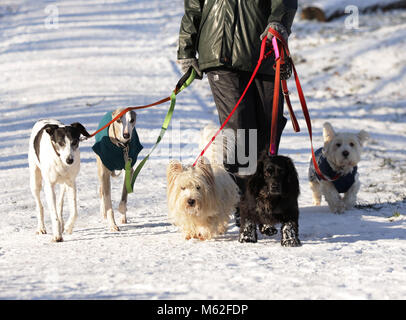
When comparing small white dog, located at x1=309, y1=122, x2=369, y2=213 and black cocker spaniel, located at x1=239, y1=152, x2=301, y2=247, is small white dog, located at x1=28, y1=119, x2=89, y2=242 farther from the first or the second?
small white dog, located at x1=309, y1=122, x2=369, y2=213

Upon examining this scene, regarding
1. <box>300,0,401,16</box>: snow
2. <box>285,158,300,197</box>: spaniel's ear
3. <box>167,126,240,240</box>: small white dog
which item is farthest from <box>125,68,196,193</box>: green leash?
<box>300,0,401,16</box>: snow

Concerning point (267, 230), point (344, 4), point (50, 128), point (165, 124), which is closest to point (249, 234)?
point (267, 230)

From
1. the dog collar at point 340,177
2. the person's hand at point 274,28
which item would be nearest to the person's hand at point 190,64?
the person's hand at point 274,28

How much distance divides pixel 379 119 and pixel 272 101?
7707 millimetres

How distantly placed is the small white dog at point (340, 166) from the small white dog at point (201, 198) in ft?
5.18

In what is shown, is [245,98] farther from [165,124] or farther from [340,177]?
[340,177]

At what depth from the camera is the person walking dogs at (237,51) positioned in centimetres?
530

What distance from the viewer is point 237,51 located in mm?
5328

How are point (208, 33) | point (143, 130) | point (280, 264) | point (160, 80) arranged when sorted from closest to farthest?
point (280, 264), point (208, 33), point (143, 130), point (160, 80)

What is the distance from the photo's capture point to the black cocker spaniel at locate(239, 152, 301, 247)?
4844 millimetres

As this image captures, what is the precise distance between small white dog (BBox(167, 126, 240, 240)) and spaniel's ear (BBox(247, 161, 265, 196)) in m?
0.49
